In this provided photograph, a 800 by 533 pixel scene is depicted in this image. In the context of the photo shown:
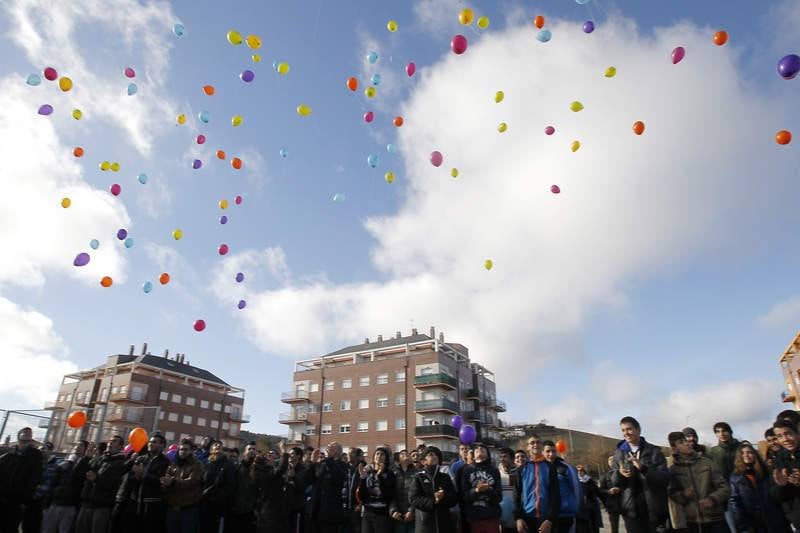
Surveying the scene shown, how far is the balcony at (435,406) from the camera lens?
45.5 metres

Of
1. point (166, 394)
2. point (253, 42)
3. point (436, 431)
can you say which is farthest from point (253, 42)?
point (166, 394)

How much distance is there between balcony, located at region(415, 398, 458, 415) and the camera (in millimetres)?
45525

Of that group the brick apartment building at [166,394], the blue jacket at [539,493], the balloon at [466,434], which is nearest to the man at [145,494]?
the blue jacket at [539,493]

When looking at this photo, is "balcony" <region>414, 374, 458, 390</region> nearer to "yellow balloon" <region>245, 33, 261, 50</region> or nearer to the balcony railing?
the balcony railing

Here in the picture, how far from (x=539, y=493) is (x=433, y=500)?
4.72ft

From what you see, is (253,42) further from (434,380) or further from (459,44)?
(434,380)

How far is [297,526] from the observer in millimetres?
8516

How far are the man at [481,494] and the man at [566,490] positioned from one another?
2.67 ft

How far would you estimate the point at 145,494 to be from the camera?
6.82 metres

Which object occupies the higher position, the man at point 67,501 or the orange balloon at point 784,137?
the orange balloon at point 784,137

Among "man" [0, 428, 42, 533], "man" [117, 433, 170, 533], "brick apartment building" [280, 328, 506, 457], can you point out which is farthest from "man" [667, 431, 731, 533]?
"brick apartment building" [280, 328, 506, 457]

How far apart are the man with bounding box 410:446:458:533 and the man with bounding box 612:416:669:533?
6.75 feet

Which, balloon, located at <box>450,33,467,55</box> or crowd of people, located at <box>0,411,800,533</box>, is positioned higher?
balloon, located at <box>450,33,467,55</box>

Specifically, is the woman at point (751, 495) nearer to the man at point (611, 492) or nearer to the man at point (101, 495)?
the man at point (611, 492)
